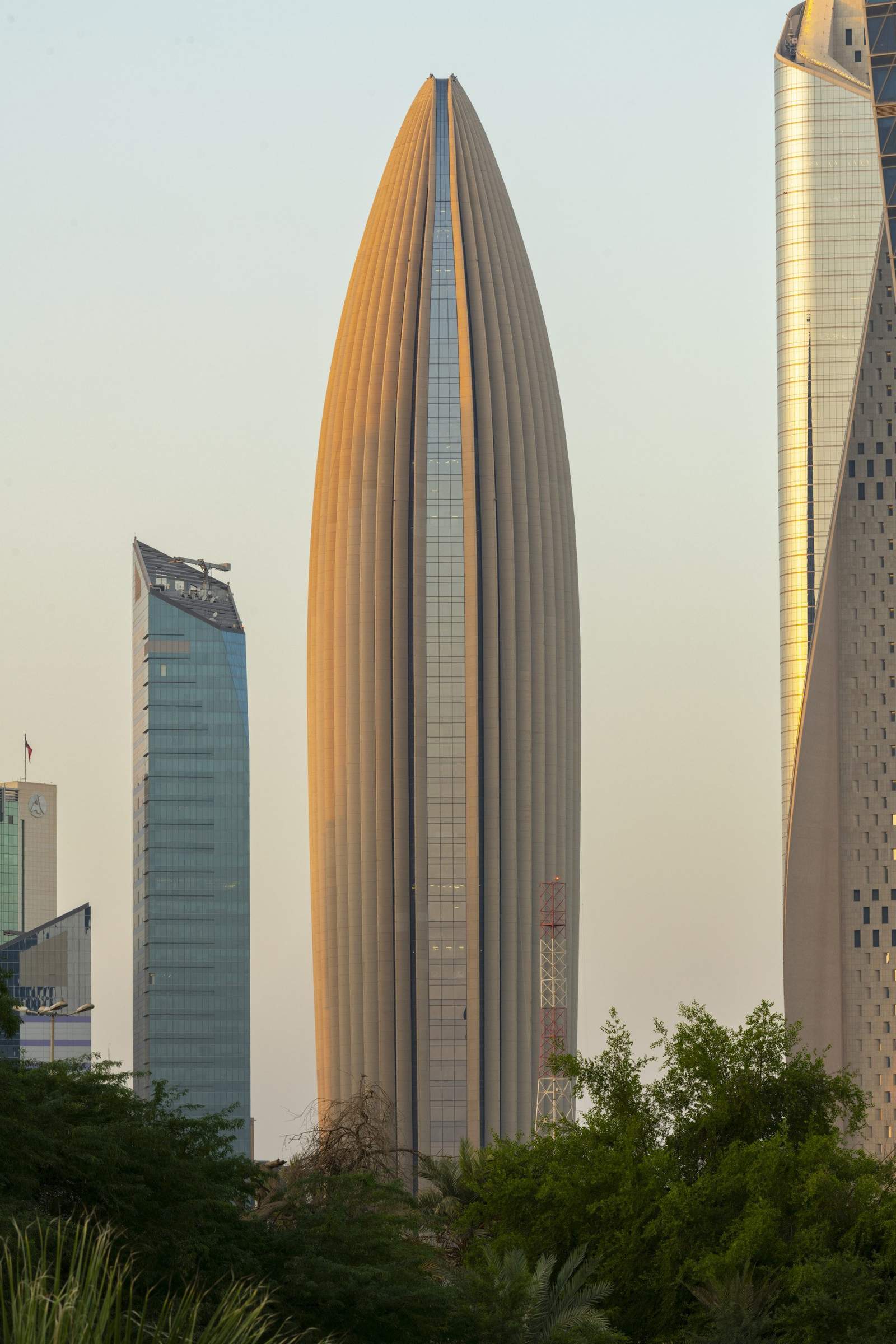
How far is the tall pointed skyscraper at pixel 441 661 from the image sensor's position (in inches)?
7318

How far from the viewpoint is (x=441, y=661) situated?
190 meters

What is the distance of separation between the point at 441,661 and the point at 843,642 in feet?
116

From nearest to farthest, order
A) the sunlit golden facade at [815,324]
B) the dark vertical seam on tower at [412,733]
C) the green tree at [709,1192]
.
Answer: the green tree at [709,1192], the sunlit golden facade at [815,324], the dark vertical seam on tower at [412,733]

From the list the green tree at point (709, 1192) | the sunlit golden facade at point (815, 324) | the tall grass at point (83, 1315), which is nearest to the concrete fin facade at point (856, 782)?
the sunlit golden facade at point (815, 324)

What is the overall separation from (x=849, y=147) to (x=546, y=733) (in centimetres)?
6151

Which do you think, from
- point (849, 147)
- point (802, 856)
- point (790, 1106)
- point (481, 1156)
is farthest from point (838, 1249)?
point (849, 147)

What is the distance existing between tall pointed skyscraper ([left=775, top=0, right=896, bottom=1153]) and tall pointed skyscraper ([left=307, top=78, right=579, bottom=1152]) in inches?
816

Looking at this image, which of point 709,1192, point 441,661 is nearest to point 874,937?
point 441,661

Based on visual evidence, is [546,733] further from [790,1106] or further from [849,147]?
[790,1106]

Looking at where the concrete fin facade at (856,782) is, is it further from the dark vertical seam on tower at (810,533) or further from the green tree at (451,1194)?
the green tree at (451,1194)

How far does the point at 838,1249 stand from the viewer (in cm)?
5266

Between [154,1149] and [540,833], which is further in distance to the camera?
[540,833]

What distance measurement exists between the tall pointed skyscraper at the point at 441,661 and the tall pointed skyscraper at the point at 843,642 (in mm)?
20731

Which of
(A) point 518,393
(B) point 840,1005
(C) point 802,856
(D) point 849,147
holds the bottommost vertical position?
(B) point 840,1005
